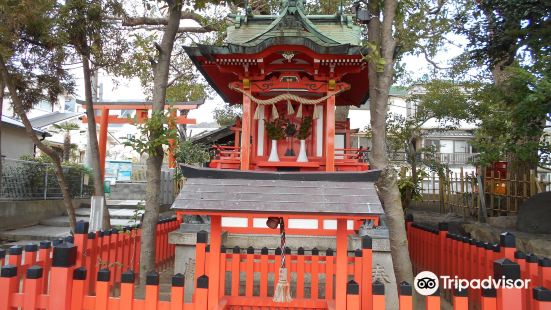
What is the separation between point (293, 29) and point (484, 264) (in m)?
5.94

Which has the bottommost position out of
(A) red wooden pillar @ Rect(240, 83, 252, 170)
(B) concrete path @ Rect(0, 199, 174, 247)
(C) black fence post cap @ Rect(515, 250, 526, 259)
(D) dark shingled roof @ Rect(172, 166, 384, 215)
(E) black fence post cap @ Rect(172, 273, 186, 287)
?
(B) concrete path @ Rect(0, 199, 174, 247)

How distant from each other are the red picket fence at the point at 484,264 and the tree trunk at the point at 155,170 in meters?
5.00

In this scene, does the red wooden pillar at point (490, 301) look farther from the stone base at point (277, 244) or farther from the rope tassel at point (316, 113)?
the rope tassel at point (316, 113)

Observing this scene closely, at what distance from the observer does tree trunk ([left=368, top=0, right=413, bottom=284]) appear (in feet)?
17.6

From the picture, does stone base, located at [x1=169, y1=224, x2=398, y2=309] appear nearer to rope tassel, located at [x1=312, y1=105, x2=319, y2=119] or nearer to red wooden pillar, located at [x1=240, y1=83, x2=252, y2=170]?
red wooden pillar, located at [x1=240, y1=83, x2=252, y2=170]

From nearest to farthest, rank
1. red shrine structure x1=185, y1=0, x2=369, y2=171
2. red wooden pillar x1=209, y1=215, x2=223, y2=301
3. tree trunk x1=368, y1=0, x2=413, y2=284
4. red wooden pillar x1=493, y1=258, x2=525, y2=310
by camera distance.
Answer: red wooden pillar x1=493, y1=258, x2=525, y2=310 → red wooden pillar x1=209, y1=215, x2=223, y2=301 → tree trunk x1=368, y1=0, x2=413, y2=284 → red shrine structure x1=185, y1=0, x2=369, y2=171

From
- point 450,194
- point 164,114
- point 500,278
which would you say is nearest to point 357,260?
point 500,278

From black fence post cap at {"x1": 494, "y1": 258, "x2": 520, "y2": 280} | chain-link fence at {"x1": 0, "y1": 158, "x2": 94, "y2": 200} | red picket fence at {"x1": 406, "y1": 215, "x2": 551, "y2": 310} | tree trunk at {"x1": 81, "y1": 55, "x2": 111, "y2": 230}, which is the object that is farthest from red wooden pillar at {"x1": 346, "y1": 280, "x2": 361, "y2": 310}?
chain-link fence at {"x1": 0, "y1": 158, "x2": 94, "y2": 200}

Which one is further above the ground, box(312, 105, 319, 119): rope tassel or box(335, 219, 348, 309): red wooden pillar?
box(312, 105, 319, 119): rope tassel

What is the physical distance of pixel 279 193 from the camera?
4.02 metres

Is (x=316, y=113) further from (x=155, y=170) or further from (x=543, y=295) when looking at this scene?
(x=543, y=295)

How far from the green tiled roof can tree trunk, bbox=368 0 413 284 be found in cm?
251

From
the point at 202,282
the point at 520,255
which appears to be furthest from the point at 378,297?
the point at 520,255

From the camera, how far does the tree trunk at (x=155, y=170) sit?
6.84 metres
